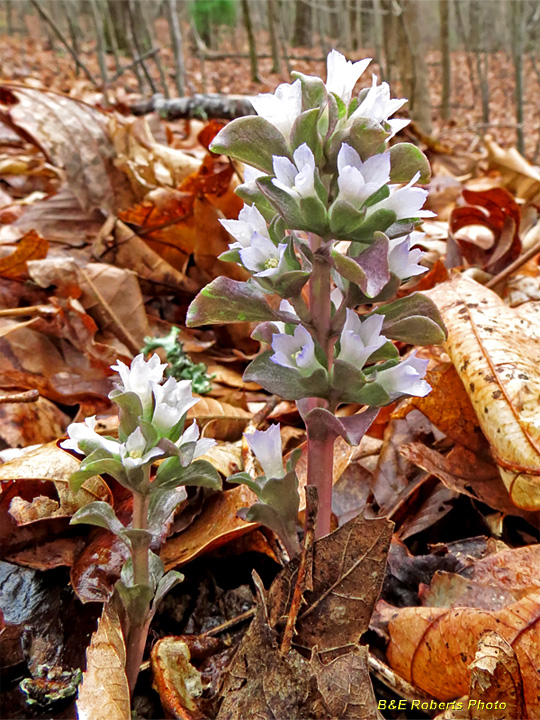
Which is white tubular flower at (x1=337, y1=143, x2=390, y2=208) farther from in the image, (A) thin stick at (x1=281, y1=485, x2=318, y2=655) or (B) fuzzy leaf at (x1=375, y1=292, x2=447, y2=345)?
(A) thin stick at (x1=281, y1=485, x2=318, y2=655)

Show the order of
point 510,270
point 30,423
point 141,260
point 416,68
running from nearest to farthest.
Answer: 1. point 30,423
2. point 510,270
3. point 141,260
4. point 416,68

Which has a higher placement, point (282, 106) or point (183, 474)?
point (282, 106)

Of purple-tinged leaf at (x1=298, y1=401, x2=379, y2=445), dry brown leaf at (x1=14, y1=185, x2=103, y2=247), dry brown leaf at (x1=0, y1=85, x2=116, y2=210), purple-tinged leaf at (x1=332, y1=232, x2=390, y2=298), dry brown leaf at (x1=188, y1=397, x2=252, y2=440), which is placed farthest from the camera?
dry brown leaf at (x1=0, y1=85, x2=116, y2=210)

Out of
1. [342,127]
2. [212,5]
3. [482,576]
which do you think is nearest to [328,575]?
[482,576]

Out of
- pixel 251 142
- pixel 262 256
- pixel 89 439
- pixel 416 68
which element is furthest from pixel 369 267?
pixel 416 68

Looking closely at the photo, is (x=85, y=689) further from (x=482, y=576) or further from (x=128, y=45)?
(x=128, y=45)

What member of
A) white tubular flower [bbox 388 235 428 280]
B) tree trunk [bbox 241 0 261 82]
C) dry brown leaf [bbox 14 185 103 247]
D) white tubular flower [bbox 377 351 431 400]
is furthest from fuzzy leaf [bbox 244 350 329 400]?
tree trunk [bbox 241 0 261 82]

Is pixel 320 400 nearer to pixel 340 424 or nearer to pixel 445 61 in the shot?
pixel 340 424
